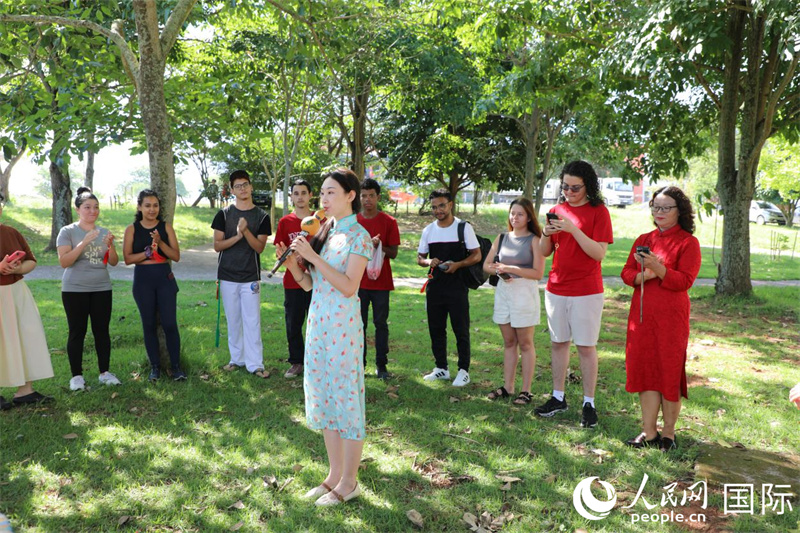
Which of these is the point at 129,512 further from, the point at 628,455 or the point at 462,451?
the point at 628,455

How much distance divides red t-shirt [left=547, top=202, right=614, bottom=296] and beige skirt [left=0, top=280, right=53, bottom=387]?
14.8 feet

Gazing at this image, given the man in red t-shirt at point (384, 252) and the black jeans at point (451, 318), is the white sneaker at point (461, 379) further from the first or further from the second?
the man in red t-shirt at point (384, 252)

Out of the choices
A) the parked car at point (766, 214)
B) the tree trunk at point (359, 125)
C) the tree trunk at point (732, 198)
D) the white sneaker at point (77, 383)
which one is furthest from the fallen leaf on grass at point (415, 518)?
the parked car at point (766, 214)

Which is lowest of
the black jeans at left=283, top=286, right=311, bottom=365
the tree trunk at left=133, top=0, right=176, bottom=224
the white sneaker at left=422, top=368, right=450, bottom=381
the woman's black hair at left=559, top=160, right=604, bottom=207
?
the white sneaker at left=422, top=368, right=450, bottom=381

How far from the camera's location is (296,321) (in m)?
6.54

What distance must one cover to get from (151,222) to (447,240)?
2945 mm

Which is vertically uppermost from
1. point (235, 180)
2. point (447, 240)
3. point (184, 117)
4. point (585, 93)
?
point (585, 93)

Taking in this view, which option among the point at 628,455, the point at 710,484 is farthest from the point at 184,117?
the point at 710,484

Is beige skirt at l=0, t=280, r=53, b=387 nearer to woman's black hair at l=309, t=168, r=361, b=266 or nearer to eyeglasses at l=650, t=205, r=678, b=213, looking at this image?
woman's black hair at l=309, t=168, r=361, b=266

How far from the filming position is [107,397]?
5.71 meters

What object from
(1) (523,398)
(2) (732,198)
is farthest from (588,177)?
(2) (732,198)

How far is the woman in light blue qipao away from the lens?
3.63 m

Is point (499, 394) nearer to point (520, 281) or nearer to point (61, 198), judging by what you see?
point (520, 281)

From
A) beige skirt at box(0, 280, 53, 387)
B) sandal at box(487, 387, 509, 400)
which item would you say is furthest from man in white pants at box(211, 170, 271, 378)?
sandal at box(487, 387, 509, 400)
